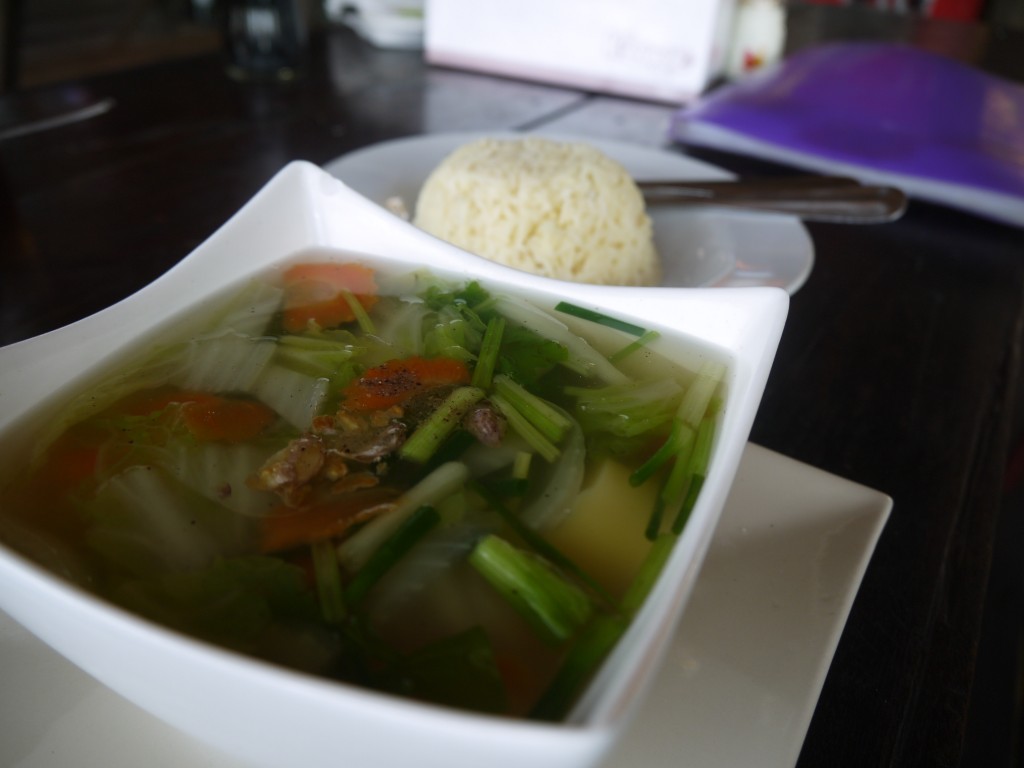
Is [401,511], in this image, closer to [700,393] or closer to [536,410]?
[536,410]

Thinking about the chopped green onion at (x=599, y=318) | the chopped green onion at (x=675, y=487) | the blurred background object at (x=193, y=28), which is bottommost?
the blurred background object at (x=193, y=28)

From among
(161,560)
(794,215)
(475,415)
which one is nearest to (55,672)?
(161,560)

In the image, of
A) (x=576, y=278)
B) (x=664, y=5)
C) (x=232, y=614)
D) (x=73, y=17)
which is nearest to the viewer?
(x=232, y=614)

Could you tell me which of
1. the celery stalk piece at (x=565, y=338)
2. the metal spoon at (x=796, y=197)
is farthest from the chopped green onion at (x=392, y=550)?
the metal spoon at (x=796, y=197)

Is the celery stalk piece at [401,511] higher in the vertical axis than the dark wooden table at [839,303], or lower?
higher

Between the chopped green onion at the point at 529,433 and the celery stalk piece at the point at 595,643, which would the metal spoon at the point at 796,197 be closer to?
the chopped green onion at the point at 529,433

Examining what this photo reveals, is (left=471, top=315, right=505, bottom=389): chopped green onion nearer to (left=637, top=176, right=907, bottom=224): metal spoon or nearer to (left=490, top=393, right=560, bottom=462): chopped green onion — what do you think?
(left=490, top=393, right=560, bottom=462): chopped green onion

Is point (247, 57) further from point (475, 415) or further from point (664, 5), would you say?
point (475, 415)
